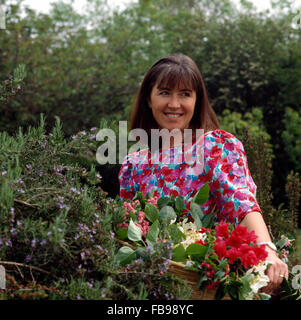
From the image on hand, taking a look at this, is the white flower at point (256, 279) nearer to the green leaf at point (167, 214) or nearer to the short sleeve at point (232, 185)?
the green leaf at point (167, 214)

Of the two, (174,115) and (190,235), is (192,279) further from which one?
(174,115)

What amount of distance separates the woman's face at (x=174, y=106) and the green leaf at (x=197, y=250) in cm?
105

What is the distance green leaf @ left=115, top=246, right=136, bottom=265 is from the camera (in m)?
1.29

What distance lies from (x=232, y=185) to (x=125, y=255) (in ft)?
2.67

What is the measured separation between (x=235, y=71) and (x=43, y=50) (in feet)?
13.4

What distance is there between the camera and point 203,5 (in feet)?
55.9

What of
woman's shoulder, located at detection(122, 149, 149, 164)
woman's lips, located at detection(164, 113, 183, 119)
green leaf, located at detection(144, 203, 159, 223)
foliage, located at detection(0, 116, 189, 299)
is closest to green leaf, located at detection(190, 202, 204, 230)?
green leaf, located at detection(144, 203, 159, 223)

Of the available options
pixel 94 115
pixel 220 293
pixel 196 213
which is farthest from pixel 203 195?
pixel 94 115

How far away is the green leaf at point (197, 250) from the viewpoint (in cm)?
136

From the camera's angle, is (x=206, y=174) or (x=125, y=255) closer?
(x=125, y=255)

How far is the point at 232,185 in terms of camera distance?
195cm

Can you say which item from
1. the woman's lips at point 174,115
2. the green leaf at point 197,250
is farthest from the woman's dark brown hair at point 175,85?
the green leaf at point 197,250

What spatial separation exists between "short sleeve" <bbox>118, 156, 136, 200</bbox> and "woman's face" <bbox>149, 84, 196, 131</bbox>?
340mm

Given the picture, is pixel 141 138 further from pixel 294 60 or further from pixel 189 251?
pixel 294 60
